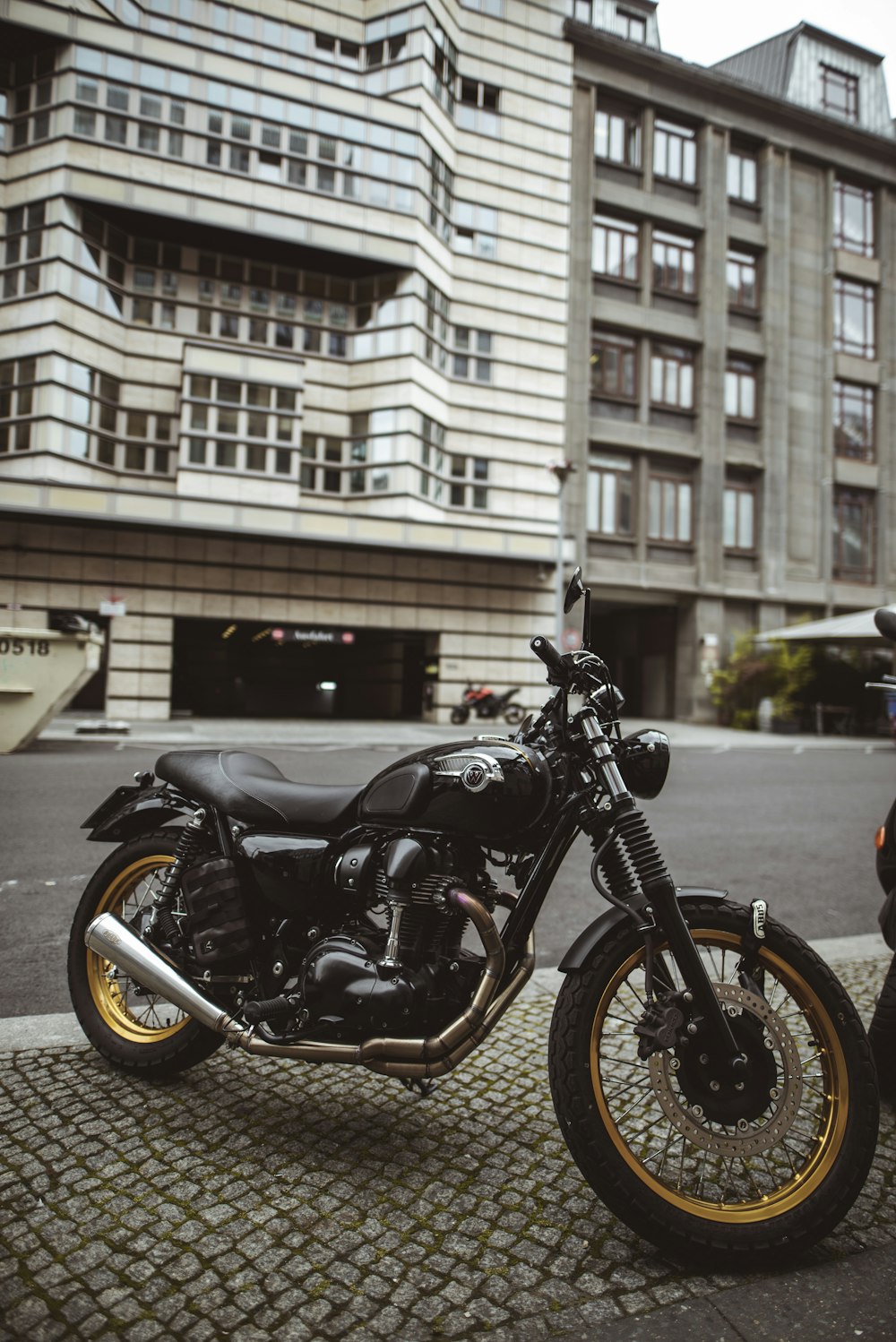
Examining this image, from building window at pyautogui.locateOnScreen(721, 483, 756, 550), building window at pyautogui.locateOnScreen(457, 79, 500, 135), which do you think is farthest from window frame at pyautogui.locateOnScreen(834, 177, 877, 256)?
building window at pyautogui.locateOnScreen(457, 79, 500, 135)

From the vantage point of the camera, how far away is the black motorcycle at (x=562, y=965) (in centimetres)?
201

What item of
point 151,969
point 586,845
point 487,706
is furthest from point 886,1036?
point 487,706

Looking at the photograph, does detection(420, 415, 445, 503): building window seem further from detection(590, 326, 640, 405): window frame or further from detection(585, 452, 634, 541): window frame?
detection(590, 326, 640, 405): window frame

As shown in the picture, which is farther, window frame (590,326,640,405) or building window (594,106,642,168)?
building window (594,106,642,168)

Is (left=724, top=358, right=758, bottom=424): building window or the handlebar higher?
(left=724, top=358, right=758, bottom=424): building window

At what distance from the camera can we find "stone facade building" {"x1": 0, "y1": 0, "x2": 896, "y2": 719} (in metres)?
21.7

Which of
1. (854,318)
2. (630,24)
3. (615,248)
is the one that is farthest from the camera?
(854,318)

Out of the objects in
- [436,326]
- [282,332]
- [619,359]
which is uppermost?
[619,359]

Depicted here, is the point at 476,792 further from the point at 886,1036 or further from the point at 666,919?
the point at 886,1036

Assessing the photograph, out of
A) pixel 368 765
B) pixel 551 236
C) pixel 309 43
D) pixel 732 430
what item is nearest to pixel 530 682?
pixel 732 430

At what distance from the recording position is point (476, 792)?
216cm

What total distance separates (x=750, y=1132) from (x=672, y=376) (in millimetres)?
30613

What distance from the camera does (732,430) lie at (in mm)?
30516

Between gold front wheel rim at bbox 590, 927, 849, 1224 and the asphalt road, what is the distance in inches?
75.4
